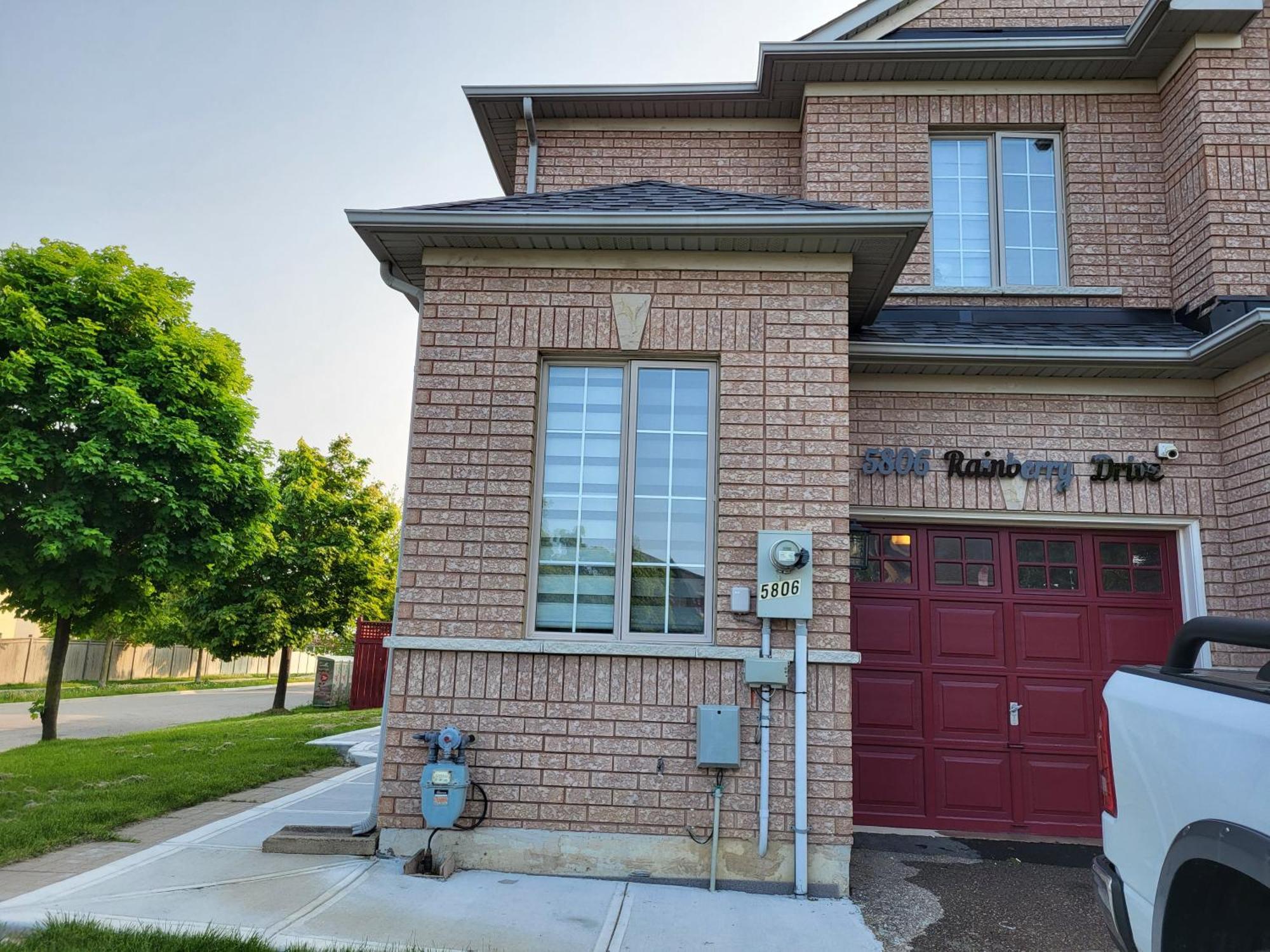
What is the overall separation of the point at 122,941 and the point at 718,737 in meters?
3.12

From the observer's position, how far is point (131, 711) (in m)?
18.2

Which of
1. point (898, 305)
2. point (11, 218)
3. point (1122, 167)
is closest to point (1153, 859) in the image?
point (898, 305)

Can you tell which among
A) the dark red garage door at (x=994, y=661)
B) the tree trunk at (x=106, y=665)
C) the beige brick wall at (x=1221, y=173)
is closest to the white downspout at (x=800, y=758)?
the dark red garage door at (x=994, y=661)

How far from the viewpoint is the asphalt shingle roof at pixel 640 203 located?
5.49 m

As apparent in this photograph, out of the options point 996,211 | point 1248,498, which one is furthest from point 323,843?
point 996,211

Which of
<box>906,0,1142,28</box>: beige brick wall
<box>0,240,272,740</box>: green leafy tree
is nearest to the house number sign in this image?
<box>906,0,1142,28</box>: beige brick wall

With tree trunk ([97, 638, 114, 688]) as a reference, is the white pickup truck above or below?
above

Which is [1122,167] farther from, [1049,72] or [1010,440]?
[1010,440]

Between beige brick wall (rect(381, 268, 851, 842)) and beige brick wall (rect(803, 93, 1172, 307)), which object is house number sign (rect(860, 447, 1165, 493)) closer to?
beige brick wall (rect(381, 268, 851, 842))

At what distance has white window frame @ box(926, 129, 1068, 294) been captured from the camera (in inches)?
299

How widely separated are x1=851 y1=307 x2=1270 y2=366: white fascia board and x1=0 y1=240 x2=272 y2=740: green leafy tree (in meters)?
9.81

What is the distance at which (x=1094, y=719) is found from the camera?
252 inches

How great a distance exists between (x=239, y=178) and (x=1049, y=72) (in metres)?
11.0

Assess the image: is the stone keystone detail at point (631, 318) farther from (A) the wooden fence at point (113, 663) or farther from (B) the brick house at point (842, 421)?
(A) the wooden fence at point (113, 663)
